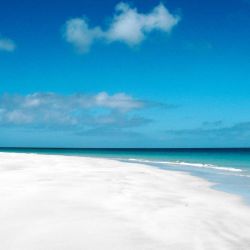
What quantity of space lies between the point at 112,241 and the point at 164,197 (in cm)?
492

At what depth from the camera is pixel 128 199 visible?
31.9 ft

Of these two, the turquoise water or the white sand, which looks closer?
the white sand

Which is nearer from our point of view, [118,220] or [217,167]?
[118,220]

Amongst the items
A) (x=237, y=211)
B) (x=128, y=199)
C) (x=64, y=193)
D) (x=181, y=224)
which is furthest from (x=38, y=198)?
(x=237, y=211)

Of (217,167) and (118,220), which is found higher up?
(217,167)

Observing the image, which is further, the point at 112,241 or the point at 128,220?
the point at 128,220

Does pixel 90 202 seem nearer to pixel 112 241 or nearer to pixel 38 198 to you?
pixel 38 198

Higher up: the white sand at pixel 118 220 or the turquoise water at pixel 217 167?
the turquoise water at pixel 217 167

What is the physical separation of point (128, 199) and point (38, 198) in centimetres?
241

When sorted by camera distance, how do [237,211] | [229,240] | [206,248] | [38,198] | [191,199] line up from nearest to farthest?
[206,248]
[229,240]
[237,211]
[38,198]
[191,199]

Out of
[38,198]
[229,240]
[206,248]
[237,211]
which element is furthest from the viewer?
[38,198]

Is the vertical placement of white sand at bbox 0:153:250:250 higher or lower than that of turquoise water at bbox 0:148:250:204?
lower

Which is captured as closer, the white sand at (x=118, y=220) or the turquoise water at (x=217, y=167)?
the white sand at (x=118, y=220)

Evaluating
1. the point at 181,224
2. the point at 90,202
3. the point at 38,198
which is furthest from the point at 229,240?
the point at 38,198
